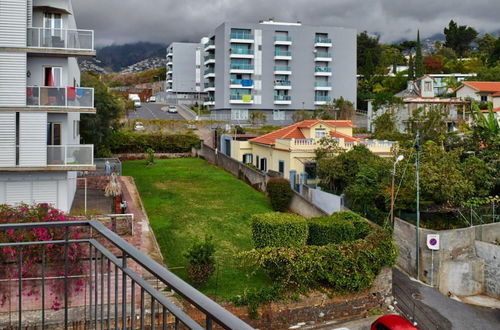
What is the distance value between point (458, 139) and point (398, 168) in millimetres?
12806

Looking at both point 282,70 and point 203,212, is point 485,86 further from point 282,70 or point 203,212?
point 203,212

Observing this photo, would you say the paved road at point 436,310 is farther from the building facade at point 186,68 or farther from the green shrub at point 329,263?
the building facade at point 186,68

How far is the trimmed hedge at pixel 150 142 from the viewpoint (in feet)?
149

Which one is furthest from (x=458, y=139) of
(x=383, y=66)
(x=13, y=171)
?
(x=383, y=66)

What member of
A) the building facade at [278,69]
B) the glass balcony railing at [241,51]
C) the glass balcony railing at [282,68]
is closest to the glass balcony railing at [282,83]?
the building facade at [278,69]

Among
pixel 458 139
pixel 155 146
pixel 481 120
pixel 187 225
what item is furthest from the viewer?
pixel 155 146

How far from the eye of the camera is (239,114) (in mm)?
69750

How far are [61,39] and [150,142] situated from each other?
84.4 feet

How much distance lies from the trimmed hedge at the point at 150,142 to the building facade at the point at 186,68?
47.5 m

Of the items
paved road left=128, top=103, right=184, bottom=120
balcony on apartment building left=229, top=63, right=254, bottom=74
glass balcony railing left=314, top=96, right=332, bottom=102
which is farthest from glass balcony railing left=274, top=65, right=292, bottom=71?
paved road left=128, top=103, right=184, bottom=120

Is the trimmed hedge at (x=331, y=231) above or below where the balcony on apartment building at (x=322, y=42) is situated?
below

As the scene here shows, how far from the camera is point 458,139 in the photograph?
3800cm

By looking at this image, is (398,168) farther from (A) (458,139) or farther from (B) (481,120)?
(A) (458,139)

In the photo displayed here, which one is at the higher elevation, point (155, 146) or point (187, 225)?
point (155, 146)
